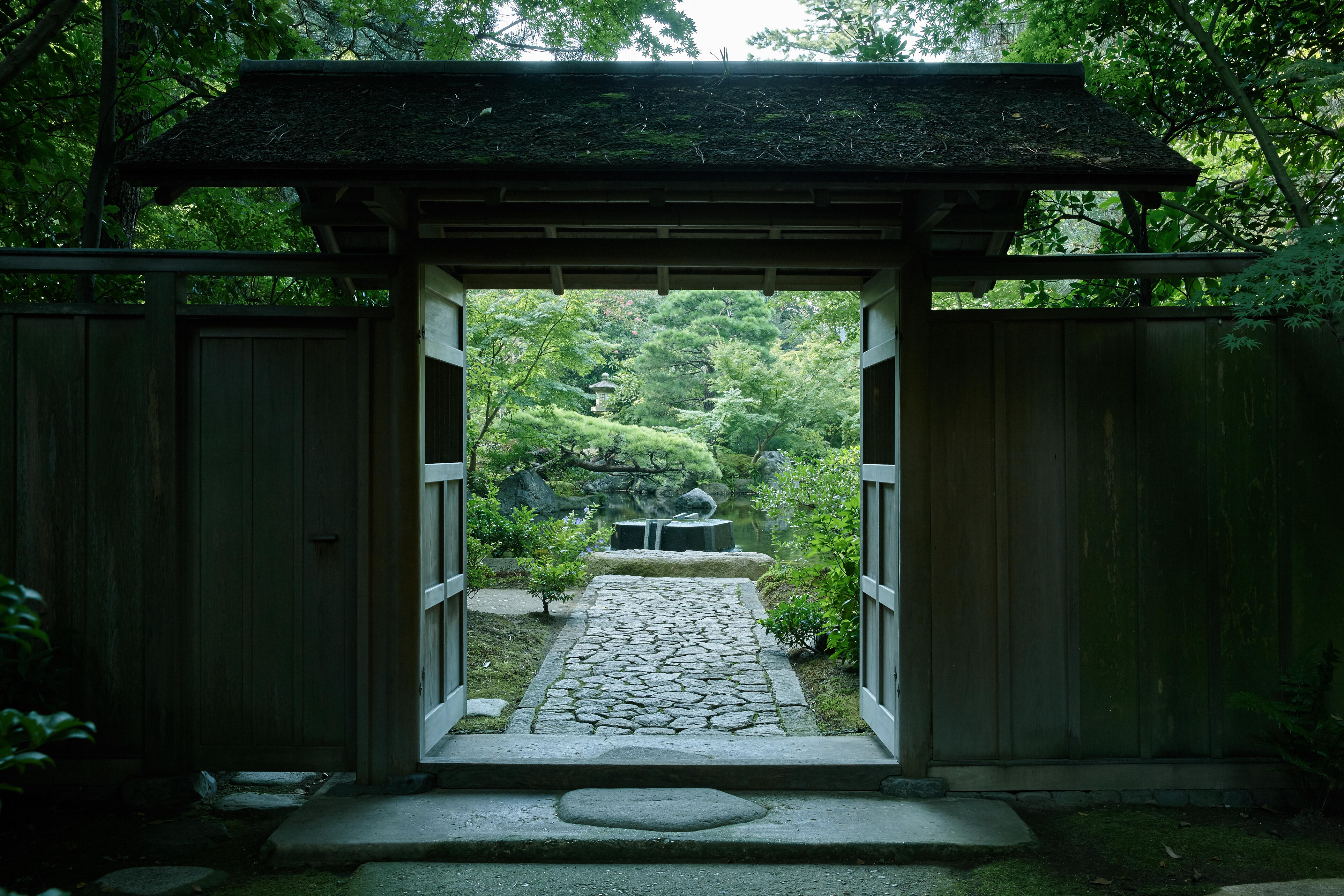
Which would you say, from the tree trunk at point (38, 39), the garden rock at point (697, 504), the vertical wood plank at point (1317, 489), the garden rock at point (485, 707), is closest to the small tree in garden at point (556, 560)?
the garden rock at point (485, 707)

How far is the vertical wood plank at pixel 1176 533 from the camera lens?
14.7ft

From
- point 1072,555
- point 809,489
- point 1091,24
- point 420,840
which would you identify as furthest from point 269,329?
point 1091,24

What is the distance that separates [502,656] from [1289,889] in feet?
18.9

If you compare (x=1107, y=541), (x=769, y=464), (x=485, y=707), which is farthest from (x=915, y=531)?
(x=769, y=464)

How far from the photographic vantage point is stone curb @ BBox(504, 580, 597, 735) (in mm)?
5730

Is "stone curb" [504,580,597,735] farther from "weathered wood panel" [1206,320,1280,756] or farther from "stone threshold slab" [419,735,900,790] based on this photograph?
"weathered wood panel" [1206,320,1280,756]

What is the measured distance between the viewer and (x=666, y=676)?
7.05 m

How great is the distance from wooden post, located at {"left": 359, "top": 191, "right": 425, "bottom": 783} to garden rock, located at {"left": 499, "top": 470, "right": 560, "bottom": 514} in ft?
38.9

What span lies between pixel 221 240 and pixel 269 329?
341 cm

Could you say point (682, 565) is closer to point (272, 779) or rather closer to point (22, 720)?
point (272, 779)

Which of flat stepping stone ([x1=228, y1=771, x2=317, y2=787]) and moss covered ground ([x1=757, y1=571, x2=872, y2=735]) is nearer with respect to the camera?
flat stepping stone ([x1=228, y1=771, x2=317, y2=787])

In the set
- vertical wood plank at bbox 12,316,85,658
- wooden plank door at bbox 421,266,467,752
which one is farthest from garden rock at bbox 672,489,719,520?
vertical wood plank at bbox 12,316,85,658

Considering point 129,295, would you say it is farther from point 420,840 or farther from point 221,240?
point 420,840

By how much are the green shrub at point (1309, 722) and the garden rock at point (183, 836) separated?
4.99 meters
